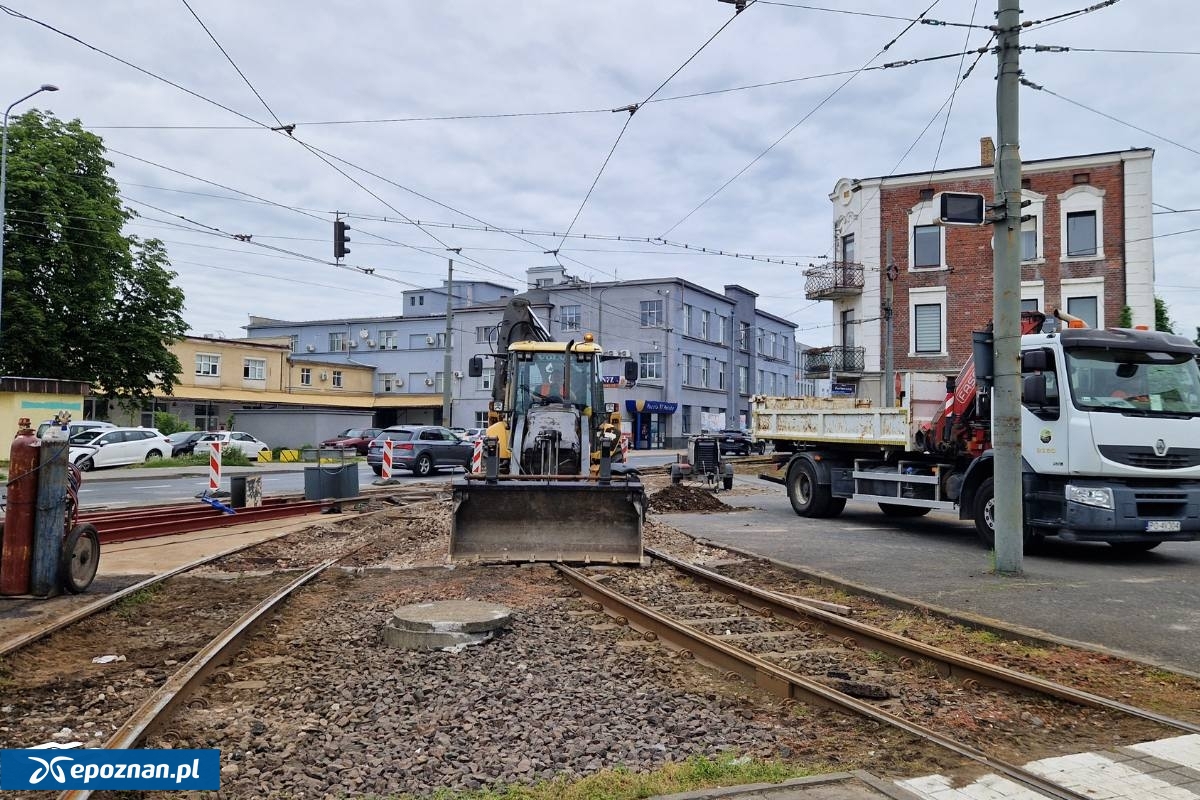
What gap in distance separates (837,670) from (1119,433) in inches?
254

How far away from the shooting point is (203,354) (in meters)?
54.2

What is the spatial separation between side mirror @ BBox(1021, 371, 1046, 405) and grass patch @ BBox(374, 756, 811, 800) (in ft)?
26.2

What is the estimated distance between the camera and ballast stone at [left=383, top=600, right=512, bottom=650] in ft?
21.2

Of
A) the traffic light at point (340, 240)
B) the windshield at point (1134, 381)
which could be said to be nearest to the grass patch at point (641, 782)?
the windshield at point (1134, 381)

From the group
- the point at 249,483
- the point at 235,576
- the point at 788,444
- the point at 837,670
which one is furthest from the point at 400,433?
the point at 837,670

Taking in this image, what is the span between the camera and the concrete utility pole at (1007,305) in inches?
374

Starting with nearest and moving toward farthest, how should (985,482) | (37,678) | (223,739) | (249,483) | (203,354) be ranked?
(223,739) → (37,678) → (985,482) → (249,483) → (203,354)

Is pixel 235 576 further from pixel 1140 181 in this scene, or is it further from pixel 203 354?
pixel 203 354

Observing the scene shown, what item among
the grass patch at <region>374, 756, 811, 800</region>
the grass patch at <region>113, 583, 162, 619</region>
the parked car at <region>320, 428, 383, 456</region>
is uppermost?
the parked car at <region>320, 428, 383, 456</region>

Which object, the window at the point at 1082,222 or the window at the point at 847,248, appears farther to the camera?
the window at the point at 847,248

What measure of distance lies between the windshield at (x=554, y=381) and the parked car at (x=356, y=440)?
32.0m

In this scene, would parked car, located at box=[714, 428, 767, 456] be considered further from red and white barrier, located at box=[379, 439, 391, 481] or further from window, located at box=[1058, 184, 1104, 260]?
red and white barrier, located at box=[379, 439, 391, 481]

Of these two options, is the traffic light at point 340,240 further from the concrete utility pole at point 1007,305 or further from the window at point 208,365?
the window at point 208,365

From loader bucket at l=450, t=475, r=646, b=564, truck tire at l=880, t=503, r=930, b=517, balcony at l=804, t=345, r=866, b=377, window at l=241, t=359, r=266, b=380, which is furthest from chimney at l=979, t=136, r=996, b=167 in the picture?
window at l=241, t=359, r=266, b=380
